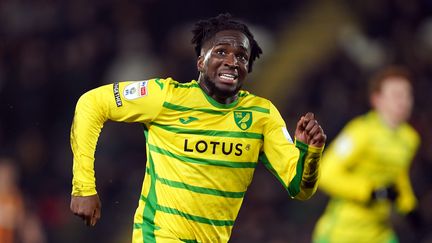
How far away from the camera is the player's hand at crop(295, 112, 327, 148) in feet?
19.5

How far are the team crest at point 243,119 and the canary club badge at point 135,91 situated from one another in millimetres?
555

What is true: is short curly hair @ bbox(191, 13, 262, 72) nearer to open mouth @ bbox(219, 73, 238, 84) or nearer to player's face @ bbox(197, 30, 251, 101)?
player's face @ bbox(197, 30, 251, 101)

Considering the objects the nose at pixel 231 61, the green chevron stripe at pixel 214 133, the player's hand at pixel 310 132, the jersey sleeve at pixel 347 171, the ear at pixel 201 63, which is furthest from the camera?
the jersey sleeve at pixel 347 171

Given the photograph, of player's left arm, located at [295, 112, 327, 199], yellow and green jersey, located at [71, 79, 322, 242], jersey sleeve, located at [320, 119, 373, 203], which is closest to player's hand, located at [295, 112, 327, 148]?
player's left arm, located at [295, 112, 327, 199]

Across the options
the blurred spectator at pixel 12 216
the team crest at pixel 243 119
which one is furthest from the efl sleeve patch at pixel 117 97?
the blurred spectator at pixel 12 216

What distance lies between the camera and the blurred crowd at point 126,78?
12.8 meters

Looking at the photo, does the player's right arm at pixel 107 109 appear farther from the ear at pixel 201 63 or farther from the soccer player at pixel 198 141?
the ear at pixel 201 63

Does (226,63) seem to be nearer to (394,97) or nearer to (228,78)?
(228,78)

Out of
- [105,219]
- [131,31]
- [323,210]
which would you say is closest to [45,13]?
[131,31]

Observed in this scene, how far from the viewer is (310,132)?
19.6ft

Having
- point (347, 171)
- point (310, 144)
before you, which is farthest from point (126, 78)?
point (310, 144)

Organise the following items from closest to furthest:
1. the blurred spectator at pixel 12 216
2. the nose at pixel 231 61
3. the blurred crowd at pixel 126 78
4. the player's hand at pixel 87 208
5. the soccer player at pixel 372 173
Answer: the player's hand at pixel 87 208, the nose at pixel 231 61, the soccer player at pixel 372 173, the blurred spectator at pixel 12 216, the blurred crowd at pixel 126 78

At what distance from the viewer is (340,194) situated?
959 cm

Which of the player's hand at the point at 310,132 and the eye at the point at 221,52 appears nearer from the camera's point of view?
the player's hand at the point at 310,132
